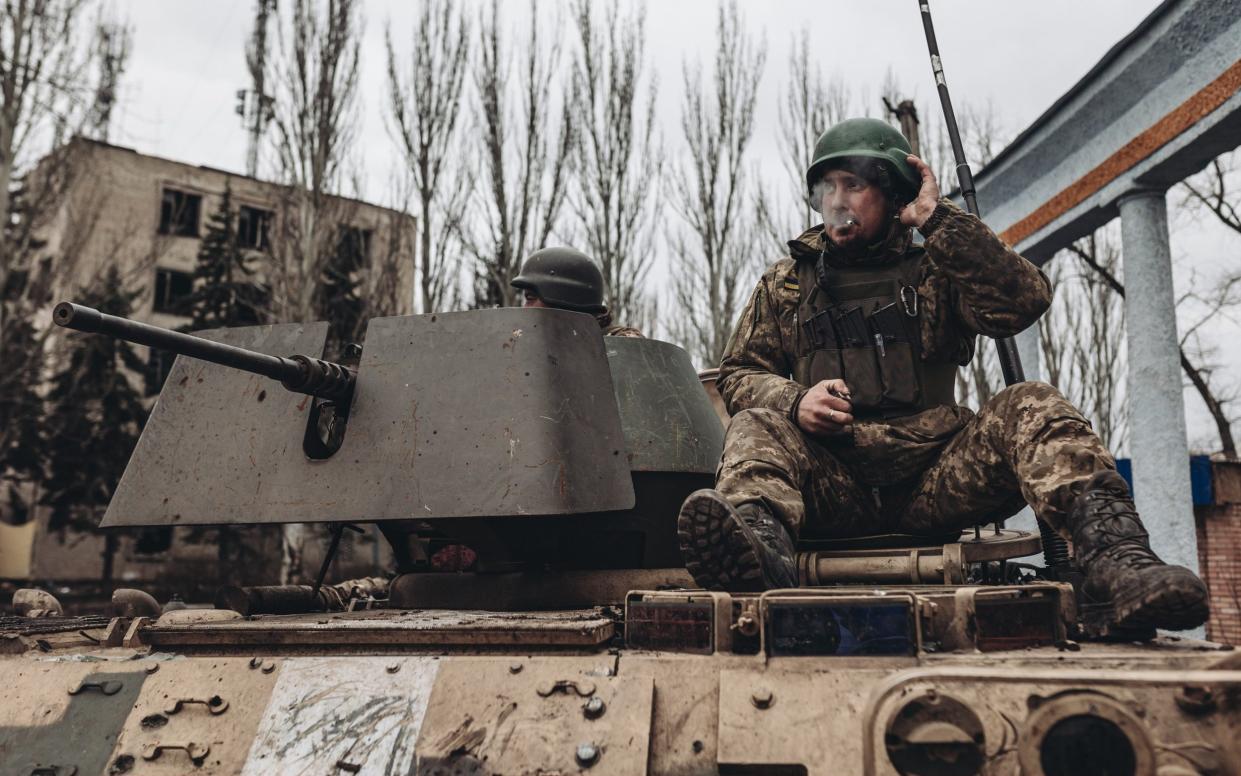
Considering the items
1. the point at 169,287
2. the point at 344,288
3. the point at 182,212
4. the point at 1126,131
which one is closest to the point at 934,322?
the point at 1126,131

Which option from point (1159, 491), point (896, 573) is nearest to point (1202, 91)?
point (1159, 491)

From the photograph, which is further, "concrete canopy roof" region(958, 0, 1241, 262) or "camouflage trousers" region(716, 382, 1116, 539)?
"concrete canopy roof" region(958, 0, 1241, 262)

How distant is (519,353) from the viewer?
11.9 ft

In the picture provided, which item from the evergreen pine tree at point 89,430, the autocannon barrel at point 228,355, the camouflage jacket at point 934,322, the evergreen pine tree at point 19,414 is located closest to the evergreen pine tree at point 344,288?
the evergreen pine tree at point 19,414

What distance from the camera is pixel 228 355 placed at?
11.6ft

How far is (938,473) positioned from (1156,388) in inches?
257

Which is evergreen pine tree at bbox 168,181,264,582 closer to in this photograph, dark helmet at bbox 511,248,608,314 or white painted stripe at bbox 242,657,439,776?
dark helmet at bbox 511,248,608,314

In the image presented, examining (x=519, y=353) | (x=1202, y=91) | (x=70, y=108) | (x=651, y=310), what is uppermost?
(x=70, y=108)

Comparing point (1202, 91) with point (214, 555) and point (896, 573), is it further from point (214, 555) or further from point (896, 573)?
point (214, 555)

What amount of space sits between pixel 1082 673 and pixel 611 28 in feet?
58.0

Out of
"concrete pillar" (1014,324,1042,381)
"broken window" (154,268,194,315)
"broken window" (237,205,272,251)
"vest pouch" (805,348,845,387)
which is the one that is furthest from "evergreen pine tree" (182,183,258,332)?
"vest pouch" (805,348,845,387)

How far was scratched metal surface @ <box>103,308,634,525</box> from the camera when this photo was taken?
347cm

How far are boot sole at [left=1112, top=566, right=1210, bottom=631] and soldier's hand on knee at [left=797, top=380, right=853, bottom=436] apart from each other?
42.0 inches

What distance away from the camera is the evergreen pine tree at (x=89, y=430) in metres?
22.5
